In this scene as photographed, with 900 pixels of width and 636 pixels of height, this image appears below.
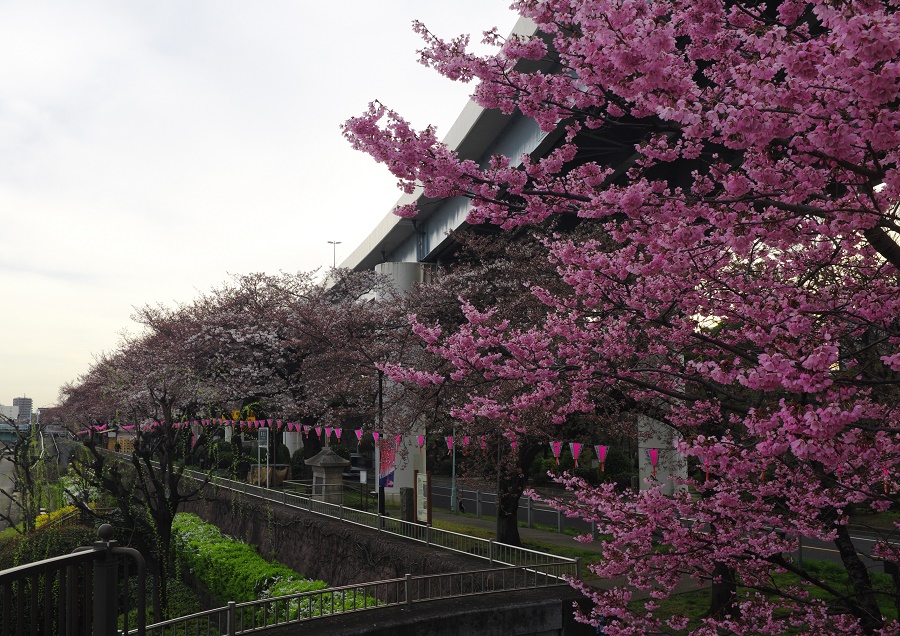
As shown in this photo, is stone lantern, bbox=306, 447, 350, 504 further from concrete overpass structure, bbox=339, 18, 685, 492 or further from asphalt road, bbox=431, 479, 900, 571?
asphalt road, bbox=431, 479, 900, 571

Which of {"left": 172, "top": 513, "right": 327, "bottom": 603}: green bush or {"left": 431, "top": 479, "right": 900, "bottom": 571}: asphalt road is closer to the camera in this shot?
{"left": 172, "top": 513, "right": 327, "bottom": 603}: green bush

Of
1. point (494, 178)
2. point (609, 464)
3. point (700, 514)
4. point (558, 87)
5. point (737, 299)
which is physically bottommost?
point (609, 464)

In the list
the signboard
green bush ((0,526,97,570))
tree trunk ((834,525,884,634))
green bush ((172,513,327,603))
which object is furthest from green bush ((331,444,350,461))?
tree trunk ((834,525,884,634))

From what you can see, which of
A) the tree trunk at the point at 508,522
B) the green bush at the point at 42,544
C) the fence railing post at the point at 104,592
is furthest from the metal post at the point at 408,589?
the green bush at the point at 42,544

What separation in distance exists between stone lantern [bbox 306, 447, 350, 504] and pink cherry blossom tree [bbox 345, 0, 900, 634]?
1492 cm

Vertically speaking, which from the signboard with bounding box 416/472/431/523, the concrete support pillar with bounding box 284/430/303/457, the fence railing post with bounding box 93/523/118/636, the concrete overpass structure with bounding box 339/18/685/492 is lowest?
the concrete support pillar with bounding box 284/430/303/457

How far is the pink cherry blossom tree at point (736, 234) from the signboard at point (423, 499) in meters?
7.70

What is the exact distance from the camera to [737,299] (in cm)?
715

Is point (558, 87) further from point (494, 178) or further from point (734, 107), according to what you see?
point (734, 107)

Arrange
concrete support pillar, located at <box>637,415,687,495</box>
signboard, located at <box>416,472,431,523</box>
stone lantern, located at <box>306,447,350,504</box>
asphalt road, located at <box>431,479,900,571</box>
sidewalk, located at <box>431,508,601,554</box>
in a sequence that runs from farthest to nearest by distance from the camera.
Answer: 1. stone lantern, located at <box>306,447,350,504</box>
2. sidewalk, located at <box>431,508,601,554</box>
3. asphalt road, located at <box>431,479,900,571</box>
4. concrete support pillar, located at <box>637,415,687,495</box>
5. signboard, located at <box>416,472,431,523</box>

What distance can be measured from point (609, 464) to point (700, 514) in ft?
99.6

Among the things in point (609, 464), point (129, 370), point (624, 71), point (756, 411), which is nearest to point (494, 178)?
point (624, 71)

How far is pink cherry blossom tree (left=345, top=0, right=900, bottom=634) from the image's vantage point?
442cm

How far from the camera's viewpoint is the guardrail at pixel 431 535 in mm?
14023
